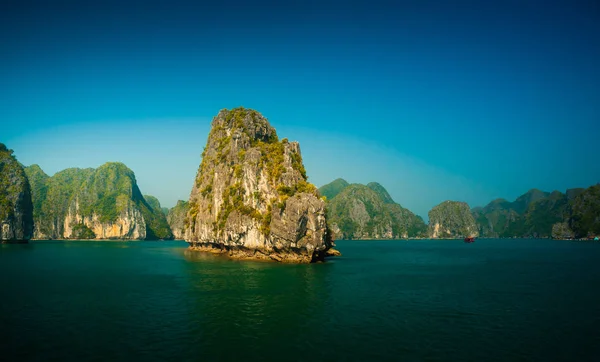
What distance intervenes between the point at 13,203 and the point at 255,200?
110 metres

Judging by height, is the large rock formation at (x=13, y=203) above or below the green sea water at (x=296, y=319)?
above

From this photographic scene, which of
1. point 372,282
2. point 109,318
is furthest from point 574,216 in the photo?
point 109,318

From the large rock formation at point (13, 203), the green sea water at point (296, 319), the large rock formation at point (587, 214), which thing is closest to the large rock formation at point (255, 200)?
the green sea water at point (296, 319)

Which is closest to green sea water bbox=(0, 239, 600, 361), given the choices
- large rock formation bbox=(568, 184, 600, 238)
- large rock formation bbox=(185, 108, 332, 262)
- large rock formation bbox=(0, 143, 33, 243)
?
large rock formation bbox=(185, 108, 332, 262)

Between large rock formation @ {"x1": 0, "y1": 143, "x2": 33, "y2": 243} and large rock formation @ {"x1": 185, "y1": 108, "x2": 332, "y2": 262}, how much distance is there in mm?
71328

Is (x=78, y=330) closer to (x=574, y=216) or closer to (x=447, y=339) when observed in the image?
(x=447, y=339)

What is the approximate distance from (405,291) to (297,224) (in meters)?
26.9

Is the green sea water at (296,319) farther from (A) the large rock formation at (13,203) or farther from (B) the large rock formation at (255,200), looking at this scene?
(A) the large rock formation at (13,203)

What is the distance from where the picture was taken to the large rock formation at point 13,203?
127438mm

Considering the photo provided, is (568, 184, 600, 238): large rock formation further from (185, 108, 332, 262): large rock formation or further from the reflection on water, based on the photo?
the reflection on water

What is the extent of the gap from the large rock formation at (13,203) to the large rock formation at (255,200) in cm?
7133

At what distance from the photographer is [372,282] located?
4084cm

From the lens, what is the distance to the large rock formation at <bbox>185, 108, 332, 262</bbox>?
2395 inches

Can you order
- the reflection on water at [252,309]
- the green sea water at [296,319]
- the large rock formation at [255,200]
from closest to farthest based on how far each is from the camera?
the green sea water at [296,319] → the reflection on water at [252,309] → the large rock formation at [255,200]
